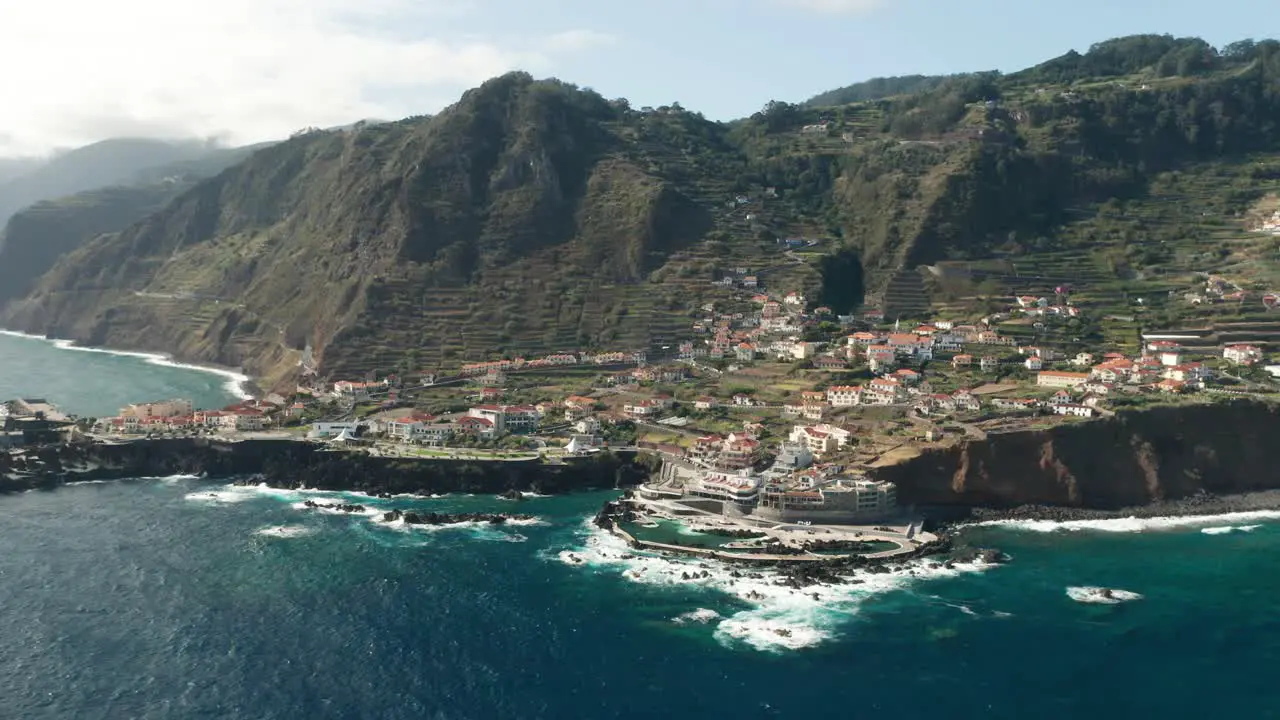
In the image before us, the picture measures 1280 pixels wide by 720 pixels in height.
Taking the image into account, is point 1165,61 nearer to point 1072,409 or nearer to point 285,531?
point 1072,409

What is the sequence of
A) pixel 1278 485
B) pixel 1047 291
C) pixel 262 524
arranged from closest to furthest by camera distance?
pixel 262 524, pixel 1278 485, pixel 1047 291

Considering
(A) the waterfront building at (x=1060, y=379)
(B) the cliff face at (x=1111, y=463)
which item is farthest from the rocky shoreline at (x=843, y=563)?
(A) the waterfront building at (x=1060, y=379)

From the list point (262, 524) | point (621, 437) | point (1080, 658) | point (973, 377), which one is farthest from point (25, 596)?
point (973, 377)

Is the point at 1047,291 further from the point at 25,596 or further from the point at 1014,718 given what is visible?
the point at 25,596

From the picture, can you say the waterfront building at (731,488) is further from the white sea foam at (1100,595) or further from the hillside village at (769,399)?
the white sea foam at (1100,595)

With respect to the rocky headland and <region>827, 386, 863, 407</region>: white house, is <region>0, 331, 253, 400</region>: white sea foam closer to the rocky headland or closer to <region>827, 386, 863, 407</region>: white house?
<region>827, 386, 863, 407</region>: white house

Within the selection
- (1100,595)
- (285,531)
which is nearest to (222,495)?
(285,531)

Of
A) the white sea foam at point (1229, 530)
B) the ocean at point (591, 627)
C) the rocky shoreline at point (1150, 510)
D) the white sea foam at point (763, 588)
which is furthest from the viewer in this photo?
the rocky shoreline at point (1150, 510)
